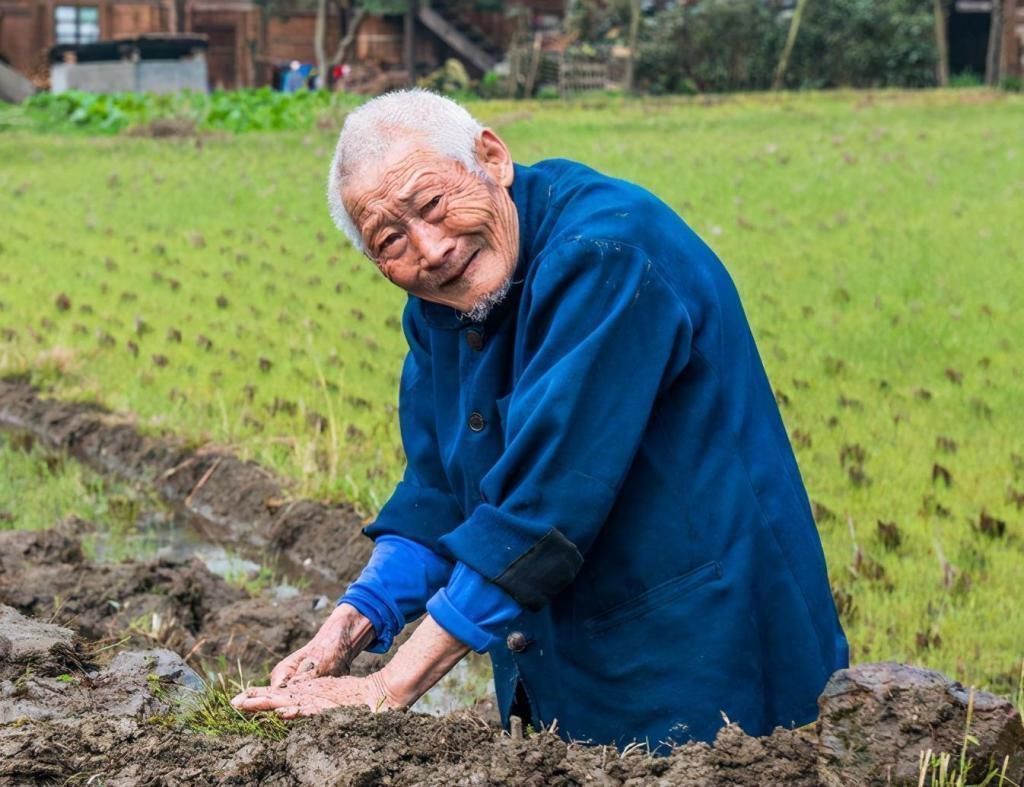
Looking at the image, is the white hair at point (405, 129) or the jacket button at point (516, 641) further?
the jacket button at point (516, 641)

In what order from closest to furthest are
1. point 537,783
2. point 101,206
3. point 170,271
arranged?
point 537,783
point 170,271
point 101,206

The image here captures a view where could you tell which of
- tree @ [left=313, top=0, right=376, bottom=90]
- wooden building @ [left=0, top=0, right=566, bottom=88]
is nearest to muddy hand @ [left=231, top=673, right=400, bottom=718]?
tree @ [left=313, top=0, right=376, bottom=90]

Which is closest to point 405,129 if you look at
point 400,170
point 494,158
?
point 400,170

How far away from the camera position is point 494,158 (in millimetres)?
2775

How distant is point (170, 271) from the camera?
1108 cm

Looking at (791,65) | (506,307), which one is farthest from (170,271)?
(791,65)

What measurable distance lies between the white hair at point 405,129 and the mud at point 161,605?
205 cm

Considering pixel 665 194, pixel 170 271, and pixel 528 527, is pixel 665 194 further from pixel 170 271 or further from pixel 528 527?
pixel 528 527

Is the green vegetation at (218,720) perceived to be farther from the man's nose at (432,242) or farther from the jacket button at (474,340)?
the man's nose at (432,242)

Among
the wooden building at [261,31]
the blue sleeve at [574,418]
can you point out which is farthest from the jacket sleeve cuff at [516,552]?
the wooden building at [261,31]

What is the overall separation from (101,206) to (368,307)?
19.0ft

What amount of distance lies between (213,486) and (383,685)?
4.05 meters

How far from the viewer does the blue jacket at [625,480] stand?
2521 millimetres

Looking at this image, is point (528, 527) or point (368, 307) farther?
point (368, 307)
